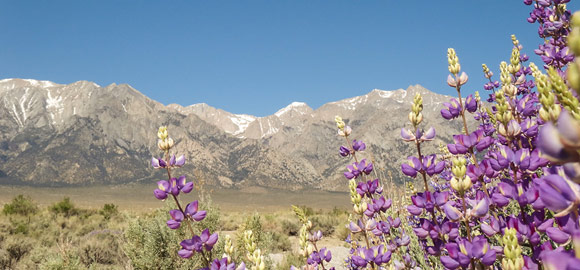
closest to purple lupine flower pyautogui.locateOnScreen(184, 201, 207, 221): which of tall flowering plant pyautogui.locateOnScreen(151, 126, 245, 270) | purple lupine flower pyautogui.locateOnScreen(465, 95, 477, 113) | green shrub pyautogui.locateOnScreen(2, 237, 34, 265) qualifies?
tall flowering plant pyautogui.locateOnScreen(151, 126, 245, 270)

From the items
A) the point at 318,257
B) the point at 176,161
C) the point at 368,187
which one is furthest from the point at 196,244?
the point at 368,187

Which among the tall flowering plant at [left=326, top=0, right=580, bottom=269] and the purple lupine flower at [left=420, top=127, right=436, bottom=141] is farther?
the purple lupine flower at [left=420, top=127, right=436, bottom=141]

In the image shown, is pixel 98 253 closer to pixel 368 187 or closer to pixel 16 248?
pixel 16 248

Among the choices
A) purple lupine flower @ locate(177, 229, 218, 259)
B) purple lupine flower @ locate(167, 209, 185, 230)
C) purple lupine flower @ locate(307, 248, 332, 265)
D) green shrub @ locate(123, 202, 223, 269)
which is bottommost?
green shrub @ locate(123, 202, 223, 269)

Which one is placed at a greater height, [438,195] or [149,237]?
[438,195]

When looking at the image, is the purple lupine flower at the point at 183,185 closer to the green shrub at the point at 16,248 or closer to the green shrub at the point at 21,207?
the green shrub at the point at 16,248

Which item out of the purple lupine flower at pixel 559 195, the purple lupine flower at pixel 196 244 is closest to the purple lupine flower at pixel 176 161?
the purple lupine flower at pixel 196 244

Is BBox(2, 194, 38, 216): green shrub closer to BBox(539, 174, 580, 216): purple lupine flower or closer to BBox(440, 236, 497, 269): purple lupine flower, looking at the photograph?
BBox(440, 236, 497, 269): purple lupine flower

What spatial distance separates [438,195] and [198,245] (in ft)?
4.81

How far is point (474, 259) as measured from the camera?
178 cm

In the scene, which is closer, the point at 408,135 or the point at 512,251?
the point at 512,251

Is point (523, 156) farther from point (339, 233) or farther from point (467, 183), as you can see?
point (339, 233)

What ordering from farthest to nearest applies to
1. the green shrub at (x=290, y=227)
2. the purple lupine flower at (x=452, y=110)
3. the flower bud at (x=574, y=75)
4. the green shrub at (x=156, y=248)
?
1. the green shrub at (x=290, y=227)
2. the green shrub at (x=156, y=248)
3. the purple lupine flower at (x=452, y=110)
4. the flower bud at (x=574, y=75)

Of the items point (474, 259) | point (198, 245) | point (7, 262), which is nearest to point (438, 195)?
point (474, 259)
